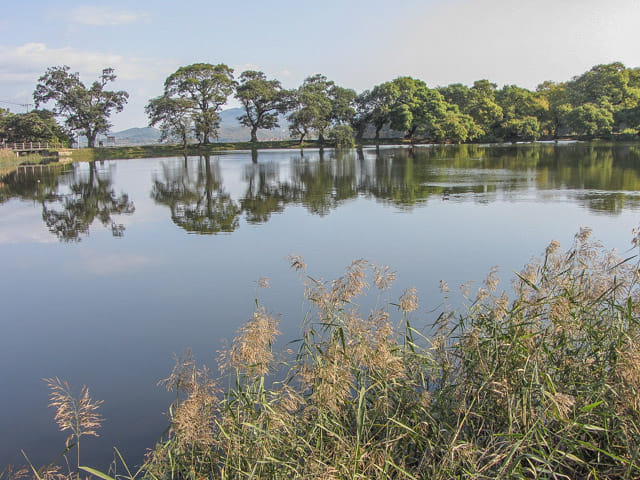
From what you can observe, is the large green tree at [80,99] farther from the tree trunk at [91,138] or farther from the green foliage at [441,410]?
the green foliage at [441,410]

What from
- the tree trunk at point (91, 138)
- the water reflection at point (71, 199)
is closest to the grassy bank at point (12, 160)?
the water reflection at point (71, 199)

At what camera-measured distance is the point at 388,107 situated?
64125mm

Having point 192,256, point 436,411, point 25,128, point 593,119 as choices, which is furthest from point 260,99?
point 436,411

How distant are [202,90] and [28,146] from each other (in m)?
21.1

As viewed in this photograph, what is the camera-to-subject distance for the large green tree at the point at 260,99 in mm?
63906

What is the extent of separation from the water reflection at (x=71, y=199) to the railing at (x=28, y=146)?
17750 millimetres

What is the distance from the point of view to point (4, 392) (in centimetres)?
540

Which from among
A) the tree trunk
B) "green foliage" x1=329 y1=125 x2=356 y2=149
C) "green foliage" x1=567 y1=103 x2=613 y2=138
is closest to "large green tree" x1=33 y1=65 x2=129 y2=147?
the tree trunk

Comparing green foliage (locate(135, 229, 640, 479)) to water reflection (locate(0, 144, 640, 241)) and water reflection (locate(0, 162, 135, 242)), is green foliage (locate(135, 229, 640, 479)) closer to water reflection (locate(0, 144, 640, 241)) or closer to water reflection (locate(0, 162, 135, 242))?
water reflection (locate(0, 144, 640, 241))

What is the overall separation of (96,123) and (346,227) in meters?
56.2

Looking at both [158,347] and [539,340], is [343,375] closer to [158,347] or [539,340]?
[539,340]

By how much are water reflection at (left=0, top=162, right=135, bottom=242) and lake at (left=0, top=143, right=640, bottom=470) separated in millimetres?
152

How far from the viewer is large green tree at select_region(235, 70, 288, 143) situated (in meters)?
63.9

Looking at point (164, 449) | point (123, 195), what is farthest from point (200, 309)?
point (123, 195)
